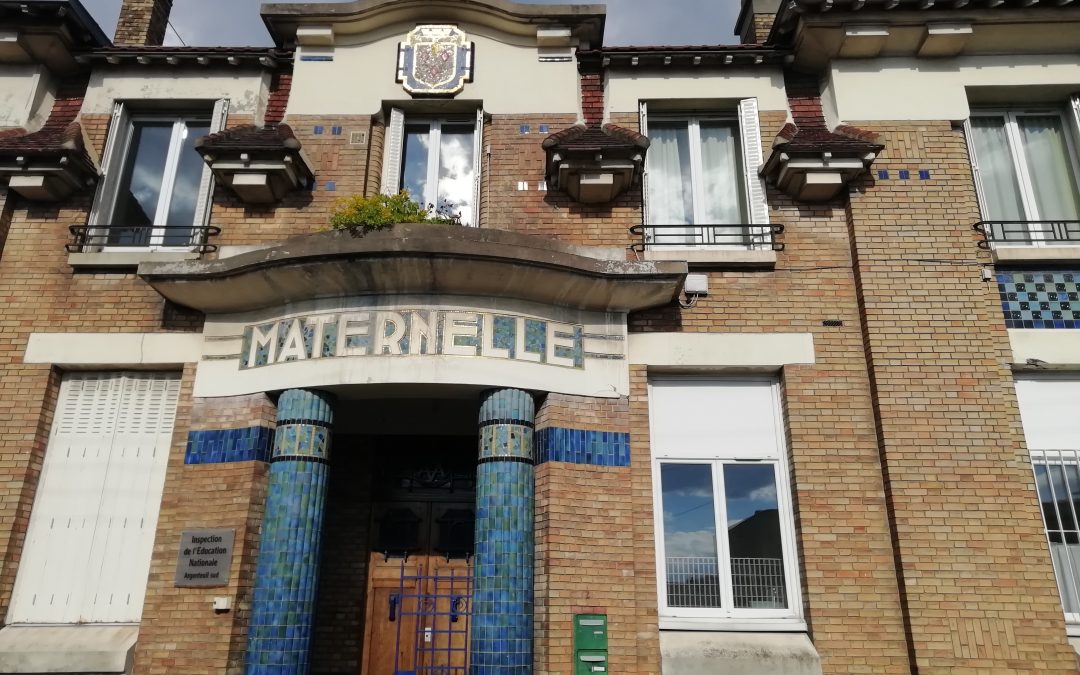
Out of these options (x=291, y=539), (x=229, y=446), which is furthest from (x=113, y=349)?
(x=291, y=539)

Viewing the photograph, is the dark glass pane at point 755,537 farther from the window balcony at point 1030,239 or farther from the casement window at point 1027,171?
the casement window at point 1027,171

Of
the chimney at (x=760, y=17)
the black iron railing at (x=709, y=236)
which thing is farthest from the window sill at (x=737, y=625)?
the chimney at (x=760, y=17)

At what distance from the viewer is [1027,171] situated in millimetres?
9250

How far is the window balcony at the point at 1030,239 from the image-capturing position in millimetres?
8453

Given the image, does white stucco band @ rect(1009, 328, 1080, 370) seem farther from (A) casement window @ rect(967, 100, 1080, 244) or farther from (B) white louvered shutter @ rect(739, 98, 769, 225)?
(B) white louvered shutter @ rect(739, 98, 769, 225)

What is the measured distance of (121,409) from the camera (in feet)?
27.6

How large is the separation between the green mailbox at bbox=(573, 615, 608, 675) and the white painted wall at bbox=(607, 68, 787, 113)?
6.14m

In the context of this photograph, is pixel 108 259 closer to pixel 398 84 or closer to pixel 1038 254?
pixel 398 84

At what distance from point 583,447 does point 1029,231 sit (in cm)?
603

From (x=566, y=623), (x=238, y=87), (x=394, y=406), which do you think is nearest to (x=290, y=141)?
(x=238, y=87)

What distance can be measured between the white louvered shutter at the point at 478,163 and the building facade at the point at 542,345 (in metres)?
0.05

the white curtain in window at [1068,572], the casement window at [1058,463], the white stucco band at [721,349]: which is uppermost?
the white stucco band at [721,349]

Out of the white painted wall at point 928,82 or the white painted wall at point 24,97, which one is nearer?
the white painted wall at point 928,82

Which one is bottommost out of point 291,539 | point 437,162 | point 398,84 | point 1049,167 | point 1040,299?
point 291,539
